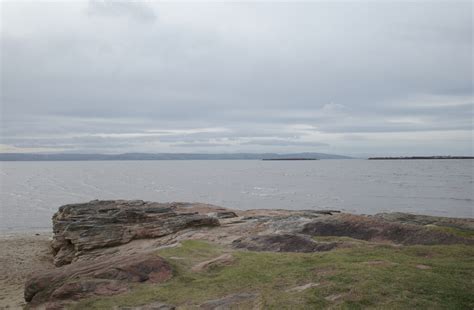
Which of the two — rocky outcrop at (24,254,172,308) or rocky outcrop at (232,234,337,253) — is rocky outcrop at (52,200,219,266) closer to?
rocky outcrop at (232,234,337,253)

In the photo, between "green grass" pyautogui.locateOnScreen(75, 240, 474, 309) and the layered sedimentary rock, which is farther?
the layered sedimentary rock

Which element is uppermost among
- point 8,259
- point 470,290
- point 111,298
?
point 470,290

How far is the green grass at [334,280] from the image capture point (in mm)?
10344

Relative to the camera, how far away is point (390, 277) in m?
11.5

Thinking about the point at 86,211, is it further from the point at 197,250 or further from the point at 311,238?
the point at 311,238

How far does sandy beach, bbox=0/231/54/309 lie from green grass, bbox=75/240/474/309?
772 centimetres

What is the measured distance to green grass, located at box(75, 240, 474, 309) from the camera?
10344 millimetres

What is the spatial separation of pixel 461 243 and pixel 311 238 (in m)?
5.82

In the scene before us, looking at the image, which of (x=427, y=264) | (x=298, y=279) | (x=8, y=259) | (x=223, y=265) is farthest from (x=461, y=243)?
(x=8, y=259)

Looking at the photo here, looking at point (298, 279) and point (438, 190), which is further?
point (438, 190)

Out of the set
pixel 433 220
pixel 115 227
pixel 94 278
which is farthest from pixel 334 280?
pixel 433 220

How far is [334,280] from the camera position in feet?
38.5

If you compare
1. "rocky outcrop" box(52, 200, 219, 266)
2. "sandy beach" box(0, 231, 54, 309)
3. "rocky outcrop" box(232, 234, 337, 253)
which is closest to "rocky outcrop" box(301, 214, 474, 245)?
"rocky outcrop" box(232, 234, 337, 253)

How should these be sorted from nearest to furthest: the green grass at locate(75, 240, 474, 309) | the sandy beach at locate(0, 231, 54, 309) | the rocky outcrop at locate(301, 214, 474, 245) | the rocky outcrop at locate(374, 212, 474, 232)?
the green grass at locate(75, 240, 474, 309) < the rocky outcrop at locate(301, 214, 474, 245) < the sandy beach at locate(0, 231, 54, 309) < the rocky outcrop at locate(374, 212, 474, 232)
